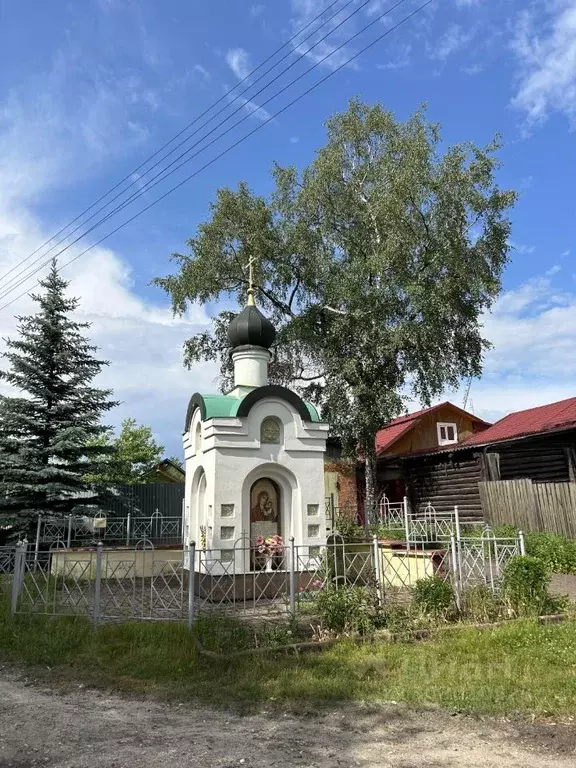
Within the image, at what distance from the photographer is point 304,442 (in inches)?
446

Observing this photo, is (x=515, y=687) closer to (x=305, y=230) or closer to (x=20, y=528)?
(x=20, y=528)

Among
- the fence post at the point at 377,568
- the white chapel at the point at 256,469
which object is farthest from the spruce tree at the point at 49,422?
the fence post at the point at 377,568

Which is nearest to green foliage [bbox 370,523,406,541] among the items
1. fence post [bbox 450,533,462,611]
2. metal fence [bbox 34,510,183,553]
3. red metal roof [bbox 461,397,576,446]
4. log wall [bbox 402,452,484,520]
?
log wall [bbox 402,452,484,520]

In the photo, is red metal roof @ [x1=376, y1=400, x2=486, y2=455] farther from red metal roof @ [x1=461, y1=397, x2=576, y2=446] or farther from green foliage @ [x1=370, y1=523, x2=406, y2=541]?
green foliage @ [x1=370, y1=523, x2=406, y2=541]

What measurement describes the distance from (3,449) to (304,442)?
9.14 m

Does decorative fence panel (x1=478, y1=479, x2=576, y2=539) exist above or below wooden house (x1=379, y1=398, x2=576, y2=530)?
below

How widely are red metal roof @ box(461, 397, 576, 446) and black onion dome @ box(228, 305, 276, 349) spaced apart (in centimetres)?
927

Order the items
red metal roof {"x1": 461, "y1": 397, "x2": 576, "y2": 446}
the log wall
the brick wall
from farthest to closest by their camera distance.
Result: the brick wall, the log wall, red metal roof {"x1": 461, "y1": 397, "x2": 576, "y2": 446}

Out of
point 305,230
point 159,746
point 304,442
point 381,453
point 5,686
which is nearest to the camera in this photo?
point 159,746

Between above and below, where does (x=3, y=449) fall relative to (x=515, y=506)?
above

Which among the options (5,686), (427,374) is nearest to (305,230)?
(427,374)

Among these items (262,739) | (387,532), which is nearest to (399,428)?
(387,532)

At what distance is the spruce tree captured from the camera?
15.5m

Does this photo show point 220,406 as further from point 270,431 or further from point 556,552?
point 556,552
